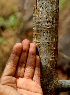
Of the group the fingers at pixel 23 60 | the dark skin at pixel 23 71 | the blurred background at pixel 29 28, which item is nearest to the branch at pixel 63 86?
the dark skin at pixel 23 71

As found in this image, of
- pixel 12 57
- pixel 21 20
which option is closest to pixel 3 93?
pixel 12 57

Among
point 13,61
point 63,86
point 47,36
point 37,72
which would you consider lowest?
point 63,86

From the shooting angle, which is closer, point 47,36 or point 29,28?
point 47,36

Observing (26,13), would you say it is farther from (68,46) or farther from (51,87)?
(51,87)

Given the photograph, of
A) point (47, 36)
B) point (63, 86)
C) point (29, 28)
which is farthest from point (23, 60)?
point (29, 28)

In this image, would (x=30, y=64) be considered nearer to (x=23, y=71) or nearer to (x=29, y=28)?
(x=23, y=71)

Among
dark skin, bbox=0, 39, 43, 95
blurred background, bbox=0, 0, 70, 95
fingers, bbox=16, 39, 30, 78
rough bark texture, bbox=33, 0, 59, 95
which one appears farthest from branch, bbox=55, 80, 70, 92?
blurred background, bbox=0, 0, 70, 95

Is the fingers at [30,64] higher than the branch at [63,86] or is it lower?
higher

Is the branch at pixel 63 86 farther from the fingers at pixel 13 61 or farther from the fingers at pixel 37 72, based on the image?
the fingers at pixel 13 61
